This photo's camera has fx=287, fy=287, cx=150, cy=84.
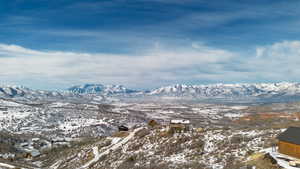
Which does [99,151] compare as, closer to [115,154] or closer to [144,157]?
[115,154]

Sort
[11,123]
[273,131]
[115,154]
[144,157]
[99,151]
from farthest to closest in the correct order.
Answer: [11,123], [99,151], [115,154], [144,157], [273,131]

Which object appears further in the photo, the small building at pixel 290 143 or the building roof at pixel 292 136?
the building roof at pixel 292 136

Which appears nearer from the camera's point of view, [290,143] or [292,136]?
[290,143]

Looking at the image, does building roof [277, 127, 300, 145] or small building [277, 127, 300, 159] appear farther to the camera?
building roof [277, 127, 300, 145]

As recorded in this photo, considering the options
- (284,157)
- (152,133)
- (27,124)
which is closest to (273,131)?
(284,157)

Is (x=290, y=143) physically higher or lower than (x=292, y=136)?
lower

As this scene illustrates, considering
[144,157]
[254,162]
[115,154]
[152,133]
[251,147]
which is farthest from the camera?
[152,133]

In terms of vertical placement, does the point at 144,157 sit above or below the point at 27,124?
above

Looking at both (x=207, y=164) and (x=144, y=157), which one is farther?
(x=144, y=157)
